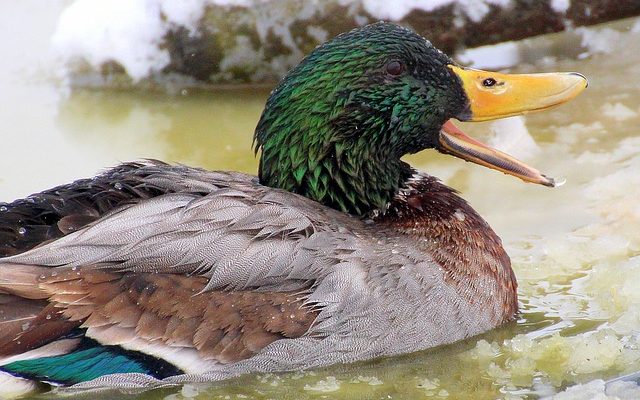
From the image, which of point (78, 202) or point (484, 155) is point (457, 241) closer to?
point (484, 155)

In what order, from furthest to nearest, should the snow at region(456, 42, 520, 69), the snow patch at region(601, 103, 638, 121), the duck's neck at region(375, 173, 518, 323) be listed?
the snow at region(456, 42, 520, 69) < the snow patch at region(601, 103, 638, 121) < the duck's neck at region(375, 173, 518, 323)

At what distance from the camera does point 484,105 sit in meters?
5.13

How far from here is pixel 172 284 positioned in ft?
14.6

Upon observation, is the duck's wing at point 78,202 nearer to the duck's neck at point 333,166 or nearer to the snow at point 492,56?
the duck's neck at point 333,166

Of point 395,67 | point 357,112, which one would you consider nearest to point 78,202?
point 357,112

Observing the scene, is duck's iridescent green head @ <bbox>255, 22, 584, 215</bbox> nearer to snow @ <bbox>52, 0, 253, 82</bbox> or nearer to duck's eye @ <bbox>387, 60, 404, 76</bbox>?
duck's eye @ <bbox>387, 60, 404, 76</bbox>

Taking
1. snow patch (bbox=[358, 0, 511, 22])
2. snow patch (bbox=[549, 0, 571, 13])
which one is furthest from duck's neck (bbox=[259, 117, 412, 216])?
snow patch (bbox=[549, 0, 571, 13])

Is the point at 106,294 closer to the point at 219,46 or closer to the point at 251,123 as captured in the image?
the point at 251,123

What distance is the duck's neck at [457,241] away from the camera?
16.2 feet

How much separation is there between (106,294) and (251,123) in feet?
10.4

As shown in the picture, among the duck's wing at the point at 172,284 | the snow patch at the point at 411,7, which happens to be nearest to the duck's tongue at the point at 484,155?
the duck's wing at the point at 172,284

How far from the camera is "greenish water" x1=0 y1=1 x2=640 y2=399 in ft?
15.1

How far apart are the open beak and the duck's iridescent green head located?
0.05ft

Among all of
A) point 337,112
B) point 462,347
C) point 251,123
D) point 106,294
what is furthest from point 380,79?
point 251,123
